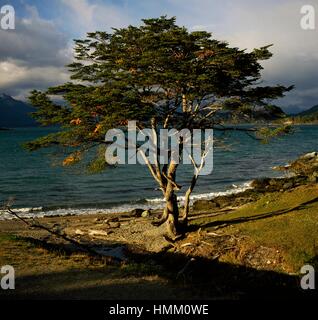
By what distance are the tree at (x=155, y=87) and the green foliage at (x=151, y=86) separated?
0.04 metres

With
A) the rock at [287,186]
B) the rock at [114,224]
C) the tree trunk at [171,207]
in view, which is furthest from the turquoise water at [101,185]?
the tree trunk at [171,207]

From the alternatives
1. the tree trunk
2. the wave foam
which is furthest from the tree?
the wave foam

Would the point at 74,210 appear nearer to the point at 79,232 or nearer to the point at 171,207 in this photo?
the point at 79,232

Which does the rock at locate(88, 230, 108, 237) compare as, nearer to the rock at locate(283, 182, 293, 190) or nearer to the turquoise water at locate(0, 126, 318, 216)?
→ the turquoise water at locate(0, 126, 318, 216)

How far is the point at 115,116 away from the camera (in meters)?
17.9

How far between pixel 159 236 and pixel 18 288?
11299 millimetres

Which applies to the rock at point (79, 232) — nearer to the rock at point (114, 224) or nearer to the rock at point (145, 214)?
the rock at point (114, 224)

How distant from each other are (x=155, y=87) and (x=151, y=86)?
20cm

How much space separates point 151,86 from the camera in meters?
20.2

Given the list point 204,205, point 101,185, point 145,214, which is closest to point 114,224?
point 145,214

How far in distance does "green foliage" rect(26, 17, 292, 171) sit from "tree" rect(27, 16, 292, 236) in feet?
0.14

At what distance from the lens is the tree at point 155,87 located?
60.2 feet

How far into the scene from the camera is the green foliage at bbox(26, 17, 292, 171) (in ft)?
60.2

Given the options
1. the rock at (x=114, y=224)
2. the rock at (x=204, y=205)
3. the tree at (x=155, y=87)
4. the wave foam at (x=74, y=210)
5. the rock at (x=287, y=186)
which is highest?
the tree at (x=155, y=87)
